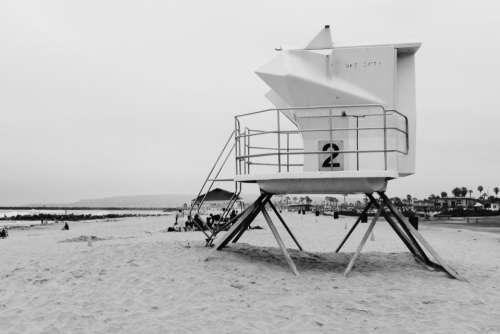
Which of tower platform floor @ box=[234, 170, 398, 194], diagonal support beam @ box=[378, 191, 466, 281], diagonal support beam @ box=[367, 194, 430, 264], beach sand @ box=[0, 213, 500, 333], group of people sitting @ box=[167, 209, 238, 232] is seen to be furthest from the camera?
group of people sitting @ box=[167, 209, 238, 232]

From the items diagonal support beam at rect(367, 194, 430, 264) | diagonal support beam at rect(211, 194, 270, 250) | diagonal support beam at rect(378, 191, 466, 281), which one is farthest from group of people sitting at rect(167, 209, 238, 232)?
diagonal support beam at rect(378, 191, 466, 281)

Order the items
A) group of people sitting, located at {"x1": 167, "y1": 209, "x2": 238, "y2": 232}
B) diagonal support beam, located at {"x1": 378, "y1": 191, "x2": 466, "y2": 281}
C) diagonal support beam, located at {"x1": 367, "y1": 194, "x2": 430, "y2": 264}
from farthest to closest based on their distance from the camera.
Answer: group of people sitting, located at {"x1": 167, "y1": 209, "x2": 238, "y2": 232} → diagonal support beam, located at {"x1": 367, "y1": 194, "x2": 430, "y2": 264} → diagonal support beam, located at {"x1": 378, "y1": 191, "x2": 466, "y2": 281}

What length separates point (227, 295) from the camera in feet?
22.6

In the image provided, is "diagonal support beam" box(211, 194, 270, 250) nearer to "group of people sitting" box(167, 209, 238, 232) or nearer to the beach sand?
the beach sand

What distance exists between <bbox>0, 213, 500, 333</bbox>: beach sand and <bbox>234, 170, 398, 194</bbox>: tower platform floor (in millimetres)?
1618

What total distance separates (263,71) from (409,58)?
9.80 feet

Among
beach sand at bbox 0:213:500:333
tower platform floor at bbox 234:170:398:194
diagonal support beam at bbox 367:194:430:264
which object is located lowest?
beach sand at bbox 0:213:500:333

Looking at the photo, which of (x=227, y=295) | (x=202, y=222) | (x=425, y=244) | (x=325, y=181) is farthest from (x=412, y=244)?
(x=227, y=295)

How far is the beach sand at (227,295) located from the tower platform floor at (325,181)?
63.7 inches

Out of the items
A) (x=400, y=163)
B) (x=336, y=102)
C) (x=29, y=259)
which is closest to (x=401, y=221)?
(x=400, y=163)

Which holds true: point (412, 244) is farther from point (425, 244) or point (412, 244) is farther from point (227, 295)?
point (227, 295)

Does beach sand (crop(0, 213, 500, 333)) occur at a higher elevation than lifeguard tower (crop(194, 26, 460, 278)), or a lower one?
lower

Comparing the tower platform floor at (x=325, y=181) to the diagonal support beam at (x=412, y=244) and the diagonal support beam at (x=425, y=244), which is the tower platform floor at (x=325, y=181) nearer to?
the diagonal support beam at (x=425, y=244)

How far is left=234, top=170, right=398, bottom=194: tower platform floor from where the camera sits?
25.7 feet
